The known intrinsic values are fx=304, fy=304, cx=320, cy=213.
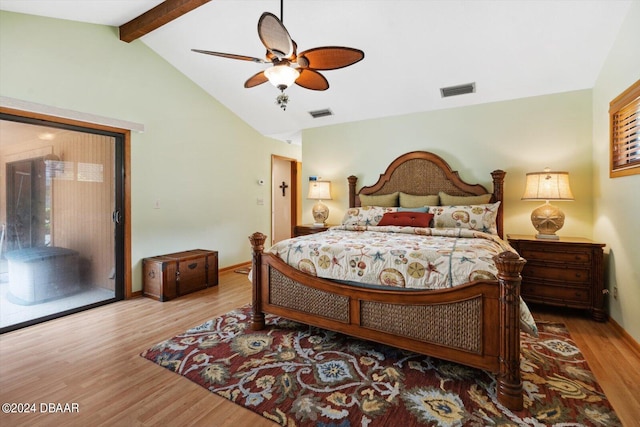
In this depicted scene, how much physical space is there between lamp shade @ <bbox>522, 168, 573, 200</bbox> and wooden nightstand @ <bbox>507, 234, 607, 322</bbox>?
0.44 metres

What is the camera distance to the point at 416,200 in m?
3.90

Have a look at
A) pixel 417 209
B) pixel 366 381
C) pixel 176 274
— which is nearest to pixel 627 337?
pixel 417 209

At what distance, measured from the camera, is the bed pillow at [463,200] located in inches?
140

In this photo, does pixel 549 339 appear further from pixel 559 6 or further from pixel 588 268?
pixel 559 6

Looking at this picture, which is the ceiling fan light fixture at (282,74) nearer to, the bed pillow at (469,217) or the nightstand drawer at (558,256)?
the bed pillow at (469,217)

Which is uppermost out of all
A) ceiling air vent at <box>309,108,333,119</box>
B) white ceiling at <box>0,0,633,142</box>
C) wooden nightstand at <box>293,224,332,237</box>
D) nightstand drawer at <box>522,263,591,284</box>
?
white ceiling at <box>0,0,633,142</box>

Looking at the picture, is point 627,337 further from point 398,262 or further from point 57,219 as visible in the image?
point 57,219

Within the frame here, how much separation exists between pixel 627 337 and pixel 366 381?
7.09 feet

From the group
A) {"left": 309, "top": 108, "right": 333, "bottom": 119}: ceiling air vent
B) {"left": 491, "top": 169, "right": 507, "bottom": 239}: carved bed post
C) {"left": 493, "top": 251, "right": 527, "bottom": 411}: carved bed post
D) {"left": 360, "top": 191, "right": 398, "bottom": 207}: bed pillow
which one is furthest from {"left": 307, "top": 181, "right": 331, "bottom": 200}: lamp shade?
{"left": 493, "top": 251, "right": 527, "bottom": 411}: carved bed post

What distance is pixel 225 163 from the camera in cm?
473

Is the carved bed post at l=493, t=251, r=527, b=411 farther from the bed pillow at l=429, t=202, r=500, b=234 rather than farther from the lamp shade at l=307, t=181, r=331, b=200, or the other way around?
the lamp shade at l=307, t=181, r=331, b=200

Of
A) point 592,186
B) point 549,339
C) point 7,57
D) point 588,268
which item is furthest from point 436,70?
point 7,57

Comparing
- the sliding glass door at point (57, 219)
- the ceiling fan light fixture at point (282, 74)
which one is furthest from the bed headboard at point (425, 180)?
the sliding glass door at point (57, 219)

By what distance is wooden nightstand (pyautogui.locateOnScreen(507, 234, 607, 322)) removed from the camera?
2.77m
